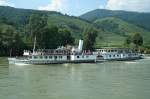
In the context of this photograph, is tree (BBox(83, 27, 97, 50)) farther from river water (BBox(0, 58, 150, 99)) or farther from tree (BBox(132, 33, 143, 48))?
river water (BBox(0, 58, 150, 99))

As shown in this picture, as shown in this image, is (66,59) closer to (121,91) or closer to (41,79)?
(41,79)

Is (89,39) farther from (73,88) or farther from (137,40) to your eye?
(73,88)

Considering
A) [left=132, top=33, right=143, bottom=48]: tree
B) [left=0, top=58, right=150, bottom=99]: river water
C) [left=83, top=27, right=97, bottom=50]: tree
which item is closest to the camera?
[left=0, top=58, right=150, bottom=99]: river water

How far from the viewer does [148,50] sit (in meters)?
160

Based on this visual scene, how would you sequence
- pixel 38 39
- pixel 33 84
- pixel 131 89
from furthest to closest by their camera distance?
pixel 38 39
pixel 33 84
pixel 131 89

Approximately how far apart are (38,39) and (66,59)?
28959 millimetres

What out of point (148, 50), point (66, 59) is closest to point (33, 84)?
point (66, 59)

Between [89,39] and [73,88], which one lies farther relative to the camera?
[89,39]

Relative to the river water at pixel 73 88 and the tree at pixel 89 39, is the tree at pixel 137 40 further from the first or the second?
the river water at pixel 73 88

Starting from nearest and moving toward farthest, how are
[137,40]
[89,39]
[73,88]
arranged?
[73,88], [89,39], [137,40]

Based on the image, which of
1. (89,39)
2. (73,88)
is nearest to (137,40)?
(89,39)

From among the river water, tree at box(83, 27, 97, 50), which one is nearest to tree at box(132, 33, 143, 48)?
tree at box(83, 27, 97, 50)

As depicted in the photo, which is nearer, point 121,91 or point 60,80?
point 121,91

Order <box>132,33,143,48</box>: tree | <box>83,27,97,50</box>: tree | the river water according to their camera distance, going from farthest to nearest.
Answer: <box>132,33,143,48</box>: tree, <box>83,27,97,50</box>: tree, the river water
